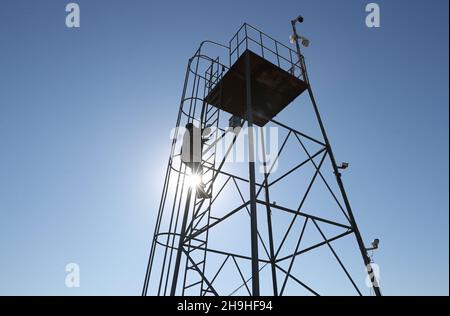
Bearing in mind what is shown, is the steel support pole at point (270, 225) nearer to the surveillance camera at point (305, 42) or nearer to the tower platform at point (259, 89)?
the tower platform at point (259, 89)

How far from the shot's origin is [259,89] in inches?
431

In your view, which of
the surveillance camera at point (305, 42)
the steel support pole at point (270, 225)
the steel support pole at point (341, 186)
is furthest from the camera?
the surveillance camera at point (305, 42)

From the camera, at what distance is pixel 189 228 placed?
873cm

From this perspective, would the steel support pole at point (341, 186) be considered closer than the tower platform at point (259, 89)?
Yes

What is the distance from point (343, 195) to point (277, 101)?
4.30m

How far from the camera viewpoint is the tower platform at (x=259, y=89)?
405 inches

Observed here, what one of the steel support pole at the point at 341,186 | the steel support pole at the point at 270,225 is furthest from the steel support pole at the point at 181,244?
the steel support pole at the point at 341,186

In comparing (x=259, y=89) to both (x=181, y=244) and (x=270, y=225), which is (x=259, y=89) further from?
(x=181, y=244)

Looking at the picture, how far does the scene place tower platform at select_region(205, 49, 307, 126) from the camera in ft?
33.8

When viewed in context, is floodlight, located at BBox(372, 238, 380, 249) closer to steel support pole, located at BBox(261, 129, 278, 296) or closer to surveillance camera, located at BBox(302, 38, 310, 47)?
steel support pole, located at BBox(261, 129, 278, 296)
